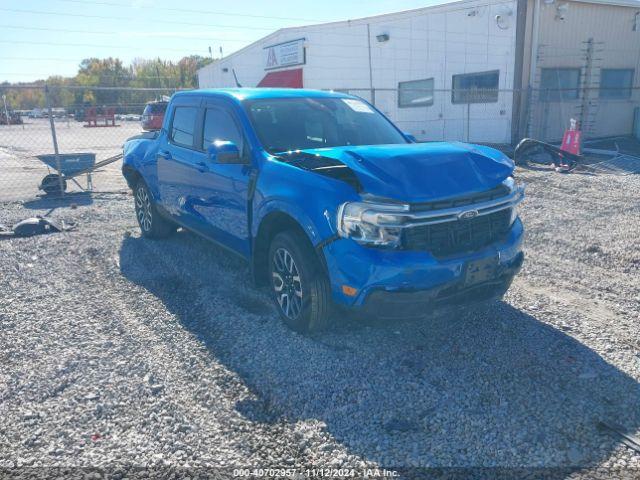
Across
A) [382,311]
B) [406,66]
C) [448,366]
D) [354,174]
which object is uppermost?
[406,66]

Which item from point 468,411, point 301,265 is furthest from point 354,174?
point 468,411

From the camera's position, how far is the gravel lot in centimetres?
279

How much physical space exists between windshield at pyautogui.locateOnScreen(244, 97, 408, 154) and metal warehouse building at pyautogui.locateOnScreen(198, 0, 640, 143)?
9280 mm

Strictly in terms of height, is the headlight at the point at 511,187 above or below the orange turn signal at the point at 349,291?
above

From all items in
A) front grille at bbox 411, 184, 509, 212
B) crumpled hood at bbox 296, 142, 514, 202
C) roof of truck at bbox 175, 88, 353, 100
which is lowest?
front grille at bbox 411, 184, 509, 212

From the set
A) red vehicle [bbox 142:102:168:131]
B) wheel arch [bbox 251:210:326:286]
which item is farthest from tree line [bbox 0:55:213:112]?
wheel arch [bbox 251:210:326:286]

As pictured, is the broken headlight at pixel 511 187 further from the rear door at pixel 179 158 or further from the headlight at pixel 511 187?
the rear door at pixel 179 158

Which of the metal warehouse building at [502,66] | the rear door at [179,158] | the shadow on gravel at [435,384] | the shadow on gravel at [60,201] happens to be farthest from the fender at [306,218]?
the metal warehouse building at [502,66]

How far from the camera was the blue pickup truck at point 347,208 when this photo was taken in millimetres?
3391

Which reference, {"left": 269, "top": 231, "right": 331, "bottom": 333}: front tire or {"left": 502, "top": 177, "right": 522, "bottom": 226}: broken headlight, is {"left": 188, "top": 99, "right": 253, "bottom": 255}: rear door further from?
{"left": 502, "top": 177, "right": 522, "bottom": 226}: broken headlight

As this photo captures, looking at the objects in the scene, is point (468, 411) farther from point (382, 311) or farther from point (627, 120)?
point (627, 120)

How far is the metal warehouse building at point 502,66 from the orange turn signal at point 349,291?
11319 mm

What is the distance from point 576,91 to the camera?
Result: 1675 centimetres

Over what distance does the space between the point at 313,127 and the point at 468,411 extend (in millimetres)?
2806
